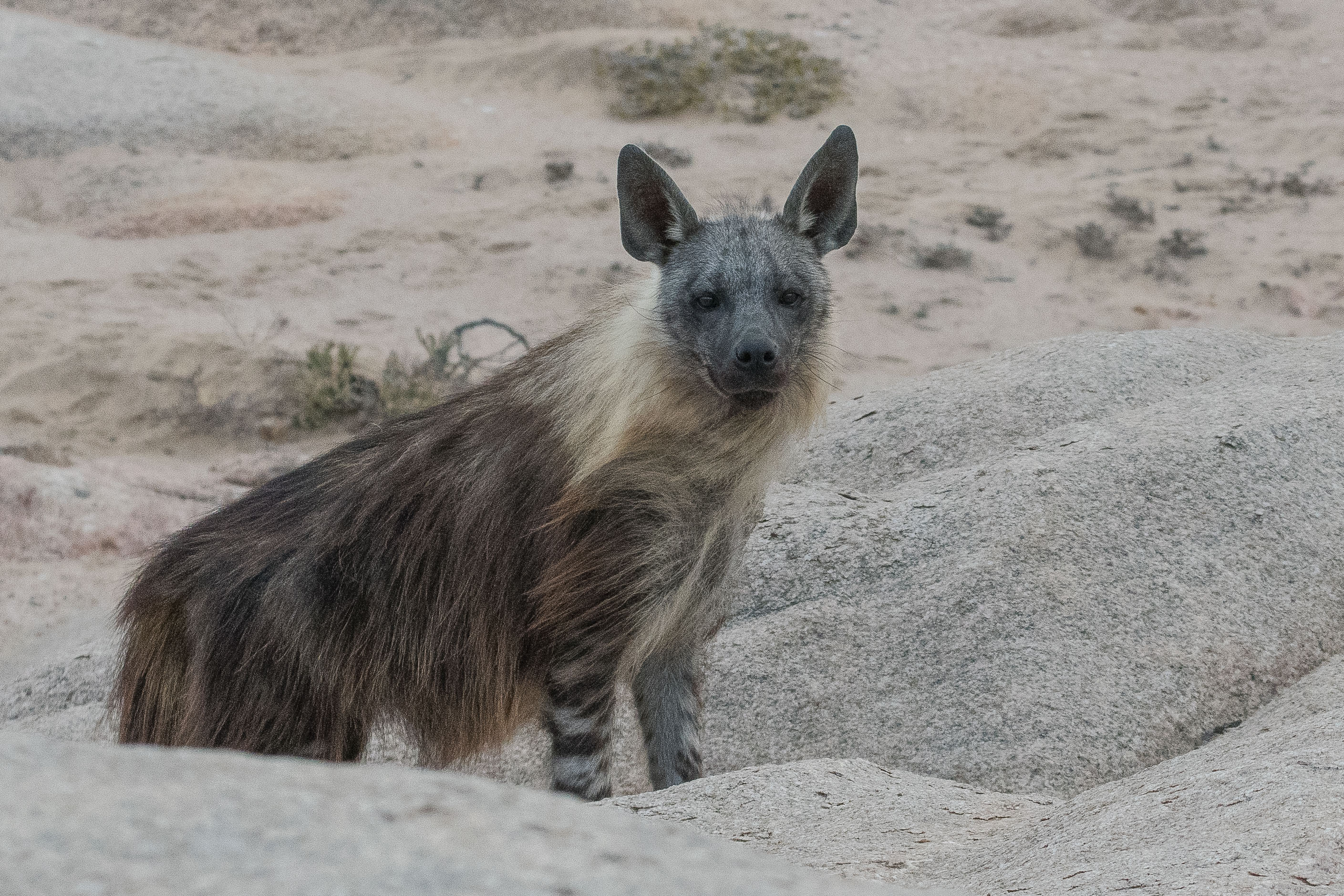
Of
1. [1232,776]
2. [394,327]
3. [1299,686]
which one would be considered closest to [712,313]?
[1232,776]

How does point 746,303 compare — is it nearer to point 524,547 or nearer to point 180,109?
point 524,547

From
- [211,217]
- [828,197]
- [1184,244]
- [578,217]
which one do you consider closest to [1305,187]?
[1184,244]

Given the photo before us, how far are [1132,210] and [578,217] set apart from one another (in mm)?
4241

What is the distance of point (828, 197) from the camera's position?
379cm

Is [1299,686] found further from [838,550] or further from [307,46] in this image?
[307,46]

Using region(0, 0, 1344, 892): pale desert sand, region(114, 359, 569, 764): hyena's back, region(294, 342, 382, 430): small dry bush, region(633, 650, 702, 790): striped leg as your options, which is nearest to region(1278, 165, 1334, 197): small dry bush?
region(0, 0, 1344, 892): pale desert sand

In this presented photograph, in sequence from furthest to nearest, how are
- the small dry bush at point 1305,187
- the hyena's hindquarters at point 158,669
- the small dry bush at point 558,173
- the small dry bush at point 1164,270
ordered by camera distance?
the small dry bush at point 558,173
the small dry bush at point 1305,187
the small dry bush at point 1164,270
the hyena's hindquarters at point 158,669

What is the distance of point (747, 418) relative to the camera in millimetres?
3477

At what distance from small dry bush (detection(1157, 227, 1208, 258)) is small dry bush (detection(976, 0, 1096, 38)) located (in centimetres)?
494

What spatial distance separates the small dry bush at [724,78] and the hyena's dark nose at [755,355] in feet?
30.3

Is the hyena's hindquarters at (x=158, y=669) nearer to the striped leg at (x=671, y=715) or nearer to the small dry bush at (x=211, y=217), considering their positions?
the striped leg at (x=671, y=715)

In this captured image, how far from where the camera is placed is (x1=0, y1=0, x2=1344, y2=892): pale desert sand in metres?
6.82

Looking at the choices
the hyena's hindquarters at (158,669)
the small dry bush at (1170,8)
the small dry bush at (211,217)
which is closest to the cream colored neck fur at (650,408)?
the hyena's hindquarters at (158,669)

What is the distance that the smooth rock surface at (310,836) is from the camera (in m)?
1.29
